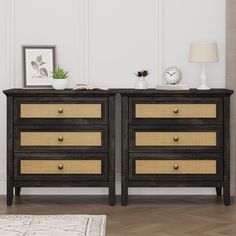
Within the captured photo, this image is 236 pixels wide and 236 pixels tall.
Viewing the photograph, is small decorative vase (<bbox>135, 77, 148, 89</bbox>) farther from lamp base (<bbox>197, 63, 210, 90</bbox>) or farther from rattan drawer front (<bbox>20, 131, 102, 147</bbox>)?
rattan drawer front (<bbox>20, 131, 102, 147</bbox>)

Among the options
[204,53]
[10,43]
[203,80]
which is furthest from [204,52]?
[10,43]

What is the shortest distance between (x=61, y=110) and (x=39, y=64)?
2.28 ft

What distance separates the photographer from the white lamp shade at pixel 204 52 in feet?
20.4

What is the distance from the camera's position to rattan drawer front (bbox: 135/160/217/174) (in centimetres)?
604

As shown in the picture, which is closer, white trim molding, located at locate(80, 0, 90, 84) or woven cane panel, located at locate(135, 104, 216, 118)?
woven cane panel, located at locate(135, 104, 216, 118)

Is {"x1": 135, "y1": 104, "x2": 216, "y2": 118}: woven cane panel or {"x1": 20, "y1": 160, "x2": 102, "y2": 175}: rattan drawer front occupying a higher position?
{"x1": 135, "y1": 104, "x2": 216, "y2": 118}: woven cane panel

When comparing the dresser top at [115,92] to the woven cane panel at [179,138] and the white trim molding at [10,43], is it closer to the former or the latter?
the woven cane panel at [179,138]

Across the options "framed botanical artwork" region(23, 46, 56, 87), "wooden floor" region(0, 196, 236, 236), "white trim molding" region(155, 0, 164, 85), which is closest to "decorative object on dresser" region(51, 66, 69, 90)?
"framed botanical artwork" region(23, 46, 56, 87)

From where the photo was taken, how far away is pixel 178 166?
6039 mm

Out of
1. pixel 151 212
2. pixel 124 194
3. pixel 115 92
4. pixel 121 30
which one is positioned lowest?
pixel 151 212

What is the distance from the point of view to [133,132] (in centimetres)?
605

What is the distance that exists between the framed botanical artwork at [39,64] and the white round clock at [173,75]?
1001 mm

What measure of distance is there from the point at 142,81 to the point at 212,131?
0.77 meters

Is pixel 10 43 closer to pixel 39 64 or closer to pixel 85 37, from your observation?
pixel 39 64
